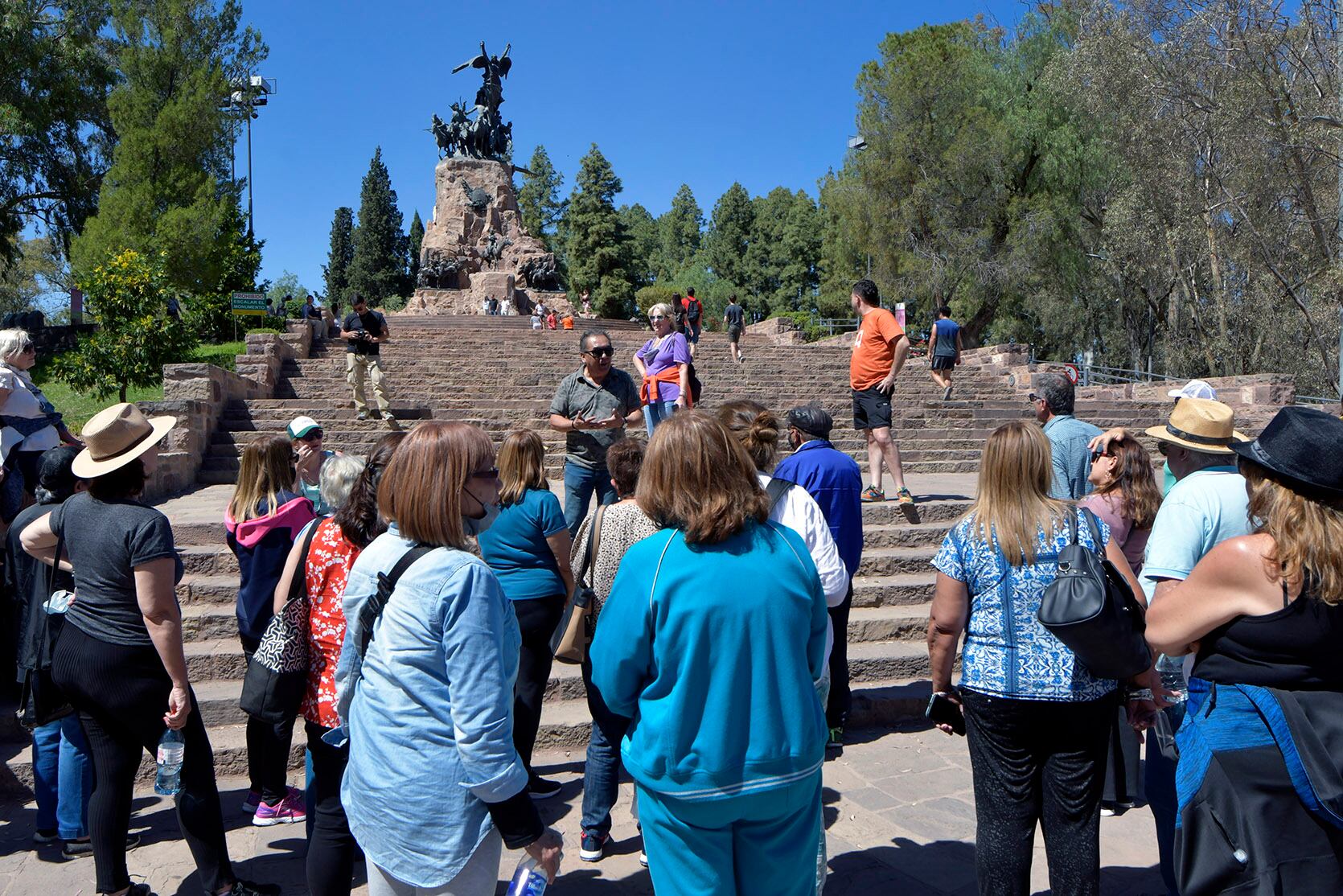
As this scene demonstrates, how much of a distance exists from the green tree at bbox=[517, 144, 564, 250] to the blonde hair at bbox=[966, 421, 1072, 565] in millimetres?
72276

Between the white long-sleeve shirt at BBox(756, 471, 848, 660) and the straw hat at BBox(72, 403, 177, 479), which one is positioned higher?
the straw hat at BBox(72, 403, 177, 479)

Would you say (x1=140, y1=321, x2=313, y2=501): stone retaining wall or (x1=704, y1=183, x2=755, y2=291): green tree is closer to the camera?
(x1=140, y1=321, x2=313, y2=501): stone retaining wall

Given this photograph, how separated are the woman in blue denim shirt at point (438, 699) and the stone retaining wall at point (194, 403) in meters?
7.31

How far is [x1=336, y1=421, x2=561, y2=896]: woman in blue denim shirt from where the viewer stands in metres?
2.19

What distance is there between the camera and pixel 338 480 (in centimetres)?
362

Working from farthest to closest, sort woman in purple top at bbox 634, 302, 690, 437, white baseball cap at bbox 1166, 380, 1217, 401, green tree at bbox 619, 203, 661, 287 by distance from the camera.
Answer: green tree at bbox 619, 203, 661, 287
woman in purple top at bbox 634, 302, 690, 437
white baseball cap at bbox 1166, 380, 1217, 401

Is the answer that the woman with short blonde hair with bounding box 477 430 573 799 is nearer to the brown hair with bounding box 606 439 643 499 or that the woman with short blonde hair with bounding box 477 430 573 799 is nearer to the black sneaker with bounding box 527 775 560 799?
the brown hair with bounding box 606 439 643 499

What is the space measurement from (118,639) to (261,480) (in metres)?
1.14

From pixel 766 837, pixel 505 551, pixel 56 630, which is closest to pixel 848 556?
pixel 505 551

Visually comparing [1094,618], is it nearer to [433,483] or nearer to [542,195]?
[433,483]

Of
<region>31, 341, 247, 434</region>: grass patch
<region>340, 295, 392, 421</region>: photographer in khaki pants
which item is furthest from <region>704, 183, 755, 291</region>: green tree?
<region>340, 295, 392, 421</region>: photographer in khaki pants

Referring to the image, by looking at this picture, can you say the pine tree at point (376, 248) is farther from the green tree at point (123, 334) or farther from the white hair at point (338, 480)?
the white hair at point (338, 480)

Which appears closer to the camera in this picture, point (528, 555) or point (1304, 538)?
point (1304, 538)

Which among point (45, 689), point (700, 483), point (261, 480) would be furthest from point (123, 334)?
point (700, 483)
